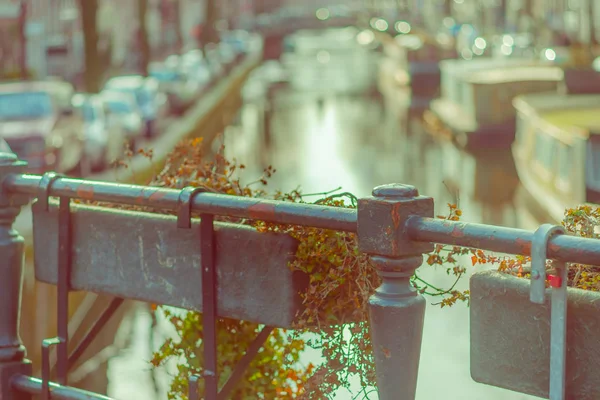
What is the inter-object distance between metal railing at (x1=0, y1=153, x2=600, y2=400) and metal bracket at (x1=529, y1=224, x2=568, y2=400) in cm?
3

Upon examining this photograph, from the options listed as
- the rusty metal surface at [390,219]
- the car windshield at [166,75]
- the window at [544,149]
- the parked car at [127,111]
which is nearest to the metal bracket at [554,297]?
the rusty metal surface at [390,219]

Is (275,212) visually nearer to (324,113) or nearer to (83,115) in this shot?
(83,115)

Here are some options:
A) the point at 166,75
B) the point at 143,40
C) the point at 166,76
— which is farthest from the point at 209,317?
the point at 143,40

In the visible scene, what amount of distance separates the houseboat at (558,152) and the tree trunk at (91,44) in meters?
15.0

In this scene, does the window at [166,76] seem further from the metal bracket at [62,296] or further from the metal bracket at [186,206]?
the metal bracket at [186,206]

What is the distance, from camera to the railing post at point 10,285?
4887 mm

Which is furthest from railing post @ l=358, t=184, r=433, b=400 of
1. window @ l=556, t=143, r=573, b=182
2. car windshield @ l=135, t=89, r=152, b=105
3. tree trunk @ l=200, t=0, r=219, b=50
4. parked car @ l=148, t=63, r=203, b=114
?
tree trunk @ l=200, t=0, r=219, b=50

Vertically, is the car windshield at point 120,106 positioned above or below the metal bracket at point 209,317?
below

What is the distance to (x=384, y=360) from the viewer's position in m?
3.83

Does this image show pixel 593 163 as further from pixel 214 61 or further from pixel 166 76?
pixel 214 61

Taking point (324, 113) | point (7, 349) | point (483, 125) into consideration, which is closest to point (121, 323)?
point (7, 349)

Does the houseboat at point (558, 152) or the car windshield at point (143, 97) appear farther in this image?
the car windshield at point (143, 97)

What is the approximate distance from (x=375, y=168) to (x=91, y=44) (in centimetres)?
924

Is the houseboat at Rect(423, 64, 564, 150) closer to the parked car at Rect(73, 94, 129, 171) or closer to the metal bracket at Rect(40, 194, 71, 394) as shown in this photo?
the parked car at Rect(73, 94, 129, 171)
